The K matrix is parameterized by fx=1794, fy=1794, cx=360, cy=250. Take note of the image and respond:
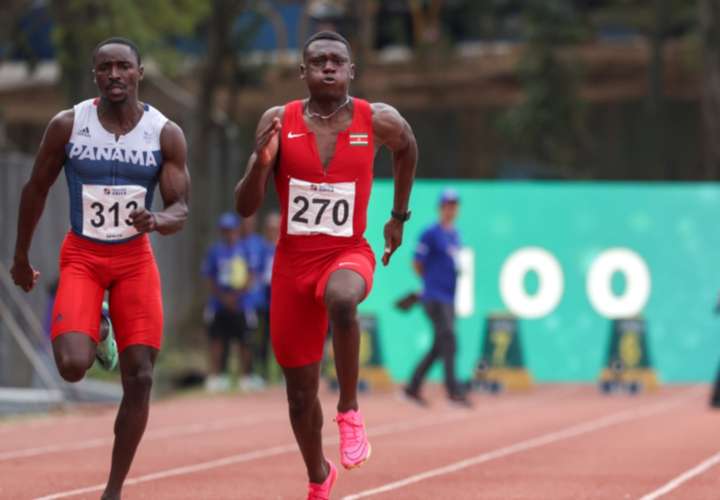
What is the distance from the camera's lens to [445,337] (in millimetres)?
18641

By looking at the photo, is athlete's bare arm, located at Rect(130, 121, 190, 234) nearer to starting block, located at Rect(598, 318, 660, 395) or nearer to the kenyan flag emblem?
the kenyan flag emblem

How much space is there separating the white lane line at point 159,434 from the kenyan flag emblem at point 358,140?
5295 millimetres

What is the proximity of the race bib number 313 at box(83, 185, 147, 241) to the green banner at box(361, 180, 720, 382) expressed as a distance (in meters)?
13.7

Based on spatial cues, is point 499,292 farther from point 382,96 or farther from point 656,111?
point 382,96

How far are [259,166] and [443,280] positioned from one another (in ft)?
33.0

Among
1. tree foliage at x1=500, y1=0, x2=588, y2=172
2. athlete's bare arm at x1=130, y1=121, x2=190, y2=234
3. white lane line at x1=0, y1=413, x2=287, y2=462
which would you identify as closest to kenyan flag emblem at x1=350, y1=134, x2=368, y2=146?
athlete's bare arm at x1=130, y1=121, x2=190, y2=234

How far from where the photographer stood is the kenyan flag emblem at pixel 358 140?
891 centimetres

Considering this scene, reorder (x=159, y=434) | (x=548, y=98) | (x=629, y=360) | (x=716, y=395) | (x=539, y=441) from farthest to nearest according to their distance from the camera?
1. (x=548, y=98)
2. (x=629, y=360)
3. (x=716, y=395)
4. (x=159, y=434)
5. (x=539, y=441)

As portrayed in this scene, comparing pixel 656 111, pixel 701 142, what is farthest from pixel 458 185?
pixel 701 142

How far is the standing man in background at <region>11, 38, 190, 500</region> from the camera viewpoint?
8984 millimetres

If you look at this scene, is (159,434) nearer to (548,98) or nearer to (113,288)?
(113,288)

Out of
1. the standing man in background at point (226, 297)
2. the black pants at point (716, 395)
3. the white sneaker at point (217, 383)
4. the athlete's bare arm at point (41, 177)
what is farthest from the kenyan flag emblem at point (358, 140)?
the standing man in background at point (226, 297)

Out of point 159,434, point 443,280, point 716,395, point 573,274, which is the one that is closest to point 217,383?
point 443,280

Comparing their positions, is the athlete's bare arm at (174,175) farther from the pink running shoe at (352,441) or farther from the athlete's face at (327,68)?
the pink running shoe at (352,441)
